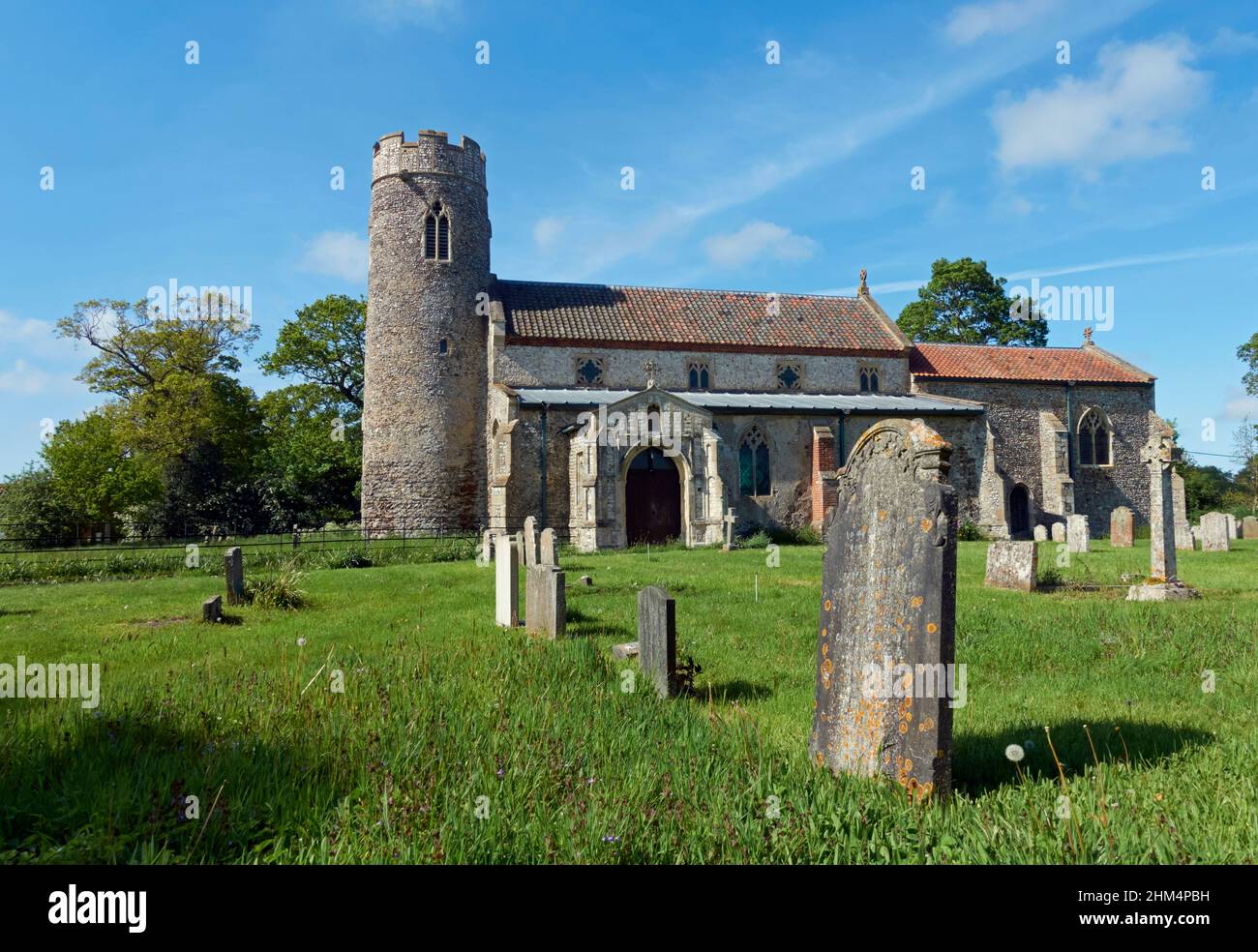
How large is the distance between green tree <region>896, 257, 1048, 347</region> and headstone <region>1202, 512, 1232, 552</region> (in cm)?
2520

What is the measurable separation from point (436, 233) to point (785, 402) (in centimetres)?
1428

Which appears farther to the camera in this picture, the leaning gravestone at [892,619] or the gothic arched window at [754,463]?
the gothic arched window at [754,463]

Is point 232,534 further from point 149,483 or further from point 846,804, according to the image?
point 846,804

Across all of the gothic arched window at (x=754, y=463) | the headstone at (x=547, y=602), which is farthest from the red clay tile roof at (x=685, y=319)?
the headstone at (x=547, y=602)

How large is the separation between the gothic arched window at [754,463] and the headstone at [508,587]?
16327 mm

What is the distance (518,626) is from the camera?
30.6 feet

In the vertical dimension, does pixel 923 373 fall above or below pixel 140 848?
above

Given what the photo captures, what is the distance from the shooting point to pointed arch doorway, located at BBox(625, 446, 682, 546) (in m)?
24.2

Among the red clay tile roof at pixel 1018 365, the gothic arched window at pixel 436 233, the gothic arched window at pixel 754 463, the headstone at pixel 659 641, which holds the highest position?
the gothic arched window at pixel 436 233

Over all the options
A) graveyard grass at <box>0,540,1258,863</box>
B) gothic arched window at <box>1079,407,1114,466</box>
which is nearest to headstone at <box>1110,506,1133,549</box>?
gothic arched window at <box>1079,407,1114,466</box>

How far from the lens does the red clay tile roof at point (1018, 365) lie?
3070cm

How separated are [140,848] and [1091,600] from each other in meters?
11.6

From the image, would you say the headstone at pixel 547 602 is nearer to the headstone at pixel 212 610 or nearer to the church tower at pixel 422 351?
the headstone at pixel 212 610
